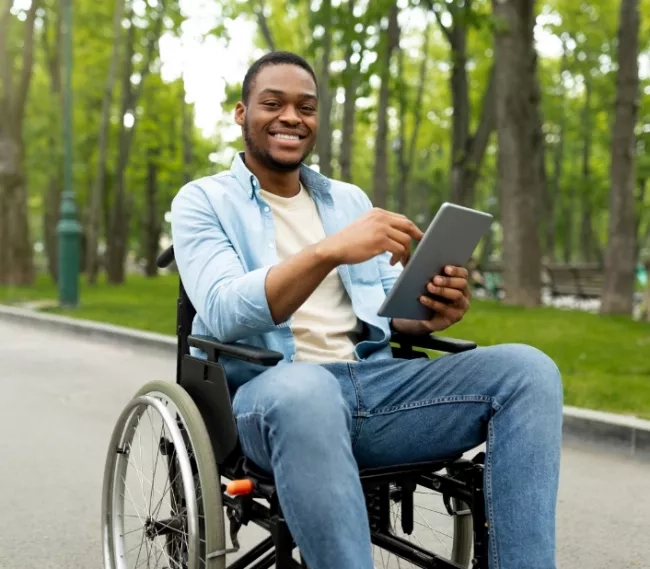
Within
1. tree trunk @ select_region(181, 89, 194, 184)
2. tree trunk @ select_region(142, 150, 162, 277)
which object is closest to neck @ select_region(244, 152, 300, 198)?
tree trunk @ select_region(181, 89, 194, 184)

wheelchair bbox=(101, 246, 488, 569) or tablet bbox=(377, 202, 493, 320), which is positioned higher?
tablet bbox=(377, 202, 493, 320)

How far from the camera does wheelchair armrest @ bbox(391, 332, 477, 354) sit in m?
2.80

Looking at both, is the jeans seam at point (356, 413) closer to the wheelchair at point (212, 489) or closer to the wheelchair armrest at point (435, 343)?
the wheelchair at point (212, 489)

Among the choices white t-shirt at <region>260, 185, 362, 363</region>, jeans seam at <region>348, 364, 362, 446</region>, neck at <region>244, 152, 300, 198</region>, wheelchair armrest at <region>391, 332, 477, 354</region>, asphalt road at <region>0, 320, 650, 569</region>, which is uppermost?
neck at <region>244, 152, 300, 198</region>

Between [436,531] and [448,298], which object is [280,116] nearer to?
[448,298]

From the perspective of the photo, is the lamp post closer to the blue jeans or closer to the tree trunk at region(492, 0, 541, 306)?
the tree trunk at region(492, 0, 541, 306)

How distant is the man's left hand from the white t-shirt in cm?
24

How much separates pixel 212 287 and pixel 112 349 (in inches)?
320

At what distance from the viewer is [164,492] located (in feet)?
9.12

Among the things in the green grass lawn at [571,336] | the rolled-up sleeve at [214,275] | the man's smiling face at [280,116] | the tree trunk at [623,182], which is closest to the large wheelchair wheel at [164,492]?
the rolled-up sleeve at [214,275]

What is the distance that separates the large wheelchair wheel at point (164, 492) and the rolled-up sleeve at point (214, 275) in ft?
0.77

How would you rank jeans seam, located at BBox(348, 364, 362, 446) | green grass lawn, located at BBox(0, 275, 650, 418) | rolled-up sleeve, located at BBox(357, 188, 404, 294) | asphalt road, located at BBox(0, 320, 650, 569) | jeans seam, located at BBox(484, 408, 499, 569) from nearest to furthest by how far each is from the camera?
jeans seam, located at BBox(484, 408, 499, 569) → jeans seam, located at BBox(348, 364, 362, 446) → rolled-up sleeve, located at BBox(357, 188, 404, 294) → asphalt road, located at BBox(0, 320, 650, 569) → green grass lawn, located at BBox(0, 275, 650, 418)

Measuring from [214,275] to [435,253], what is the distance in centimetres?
59

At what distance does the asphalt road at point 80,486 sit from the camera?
3.69 meters
